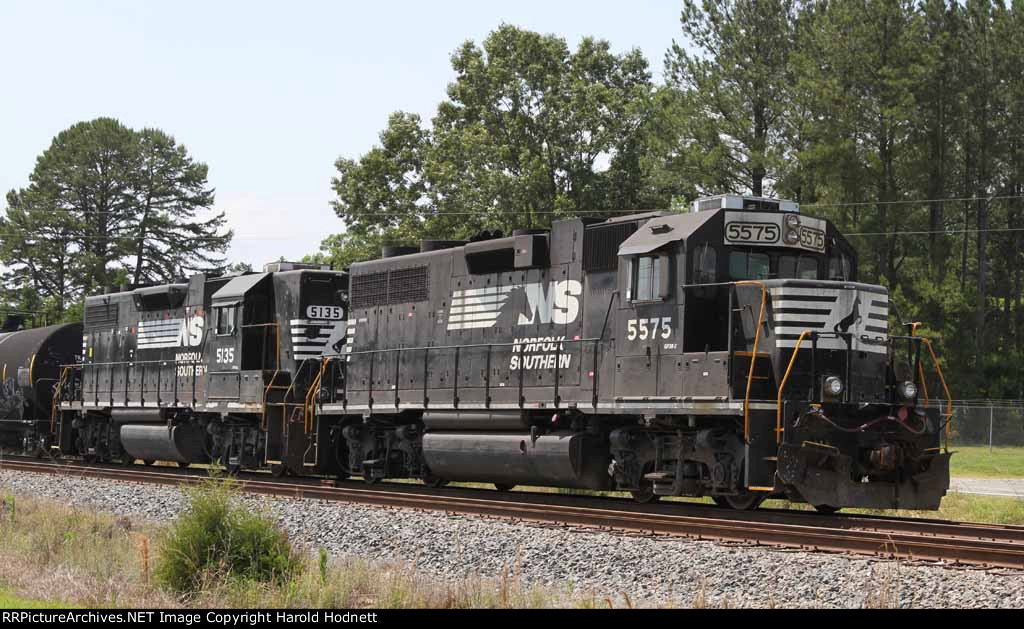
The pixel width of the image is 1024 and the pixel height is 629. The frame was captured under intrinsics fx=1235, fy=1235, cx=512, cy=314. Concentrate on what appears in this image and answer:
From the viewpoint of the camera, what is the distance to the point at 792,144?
4112 cm

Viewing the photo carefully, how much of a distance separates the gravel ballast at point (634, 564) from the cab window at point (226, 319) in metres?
7.71

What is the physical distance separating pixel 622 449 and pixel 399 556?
13.4 feet

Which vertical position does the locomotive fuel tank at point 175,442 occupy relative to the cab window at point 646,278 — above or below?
below

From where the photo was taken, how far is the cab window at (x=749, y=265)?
1493 centimetres

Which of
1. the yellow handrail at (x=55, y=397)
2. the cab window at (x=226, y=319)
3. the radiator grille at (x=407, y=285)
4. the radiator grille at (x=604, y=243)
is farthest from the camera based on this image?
the yellow handrail at (x=55, y=397)

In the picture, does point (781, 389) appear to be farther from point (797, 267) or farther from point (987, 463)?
point (987, 463)

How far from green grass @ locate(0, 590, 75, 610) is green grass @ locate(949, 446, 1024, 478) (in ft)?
72.7

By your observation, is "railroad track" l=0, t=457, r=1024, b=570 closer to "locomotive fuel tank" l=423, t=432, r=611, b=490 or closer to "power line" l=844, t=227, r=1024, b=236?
"locomotive fuel tank" l=423, t=432, r=611, b=490

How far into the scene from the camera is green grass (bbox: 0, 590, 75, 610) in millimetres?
9281

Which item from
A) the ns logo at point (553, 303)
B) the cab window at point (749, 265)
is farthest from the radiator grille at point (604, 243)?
the cab window at point (749, 265)

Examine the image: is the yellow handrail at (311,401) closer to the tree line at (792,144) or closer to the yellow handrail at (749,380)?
the yellow handrail at (749,380)

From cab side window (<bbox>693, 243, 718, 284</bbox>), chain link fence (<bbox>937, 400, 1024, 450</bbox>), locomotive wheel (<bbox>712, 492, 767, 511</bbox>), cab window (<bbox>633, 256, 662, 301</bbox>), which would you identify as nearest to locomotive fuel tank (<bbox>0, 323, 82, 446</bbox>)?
cab window (<bbox>633, 256, 662, 301</bbox>)

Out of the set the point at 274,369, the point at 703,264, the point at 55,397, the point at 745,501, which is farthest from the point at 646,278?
the point at 55,397

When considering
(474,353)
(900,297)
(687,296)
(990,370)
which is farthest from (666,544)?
(990,370)
